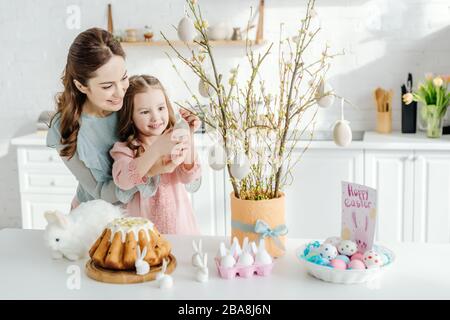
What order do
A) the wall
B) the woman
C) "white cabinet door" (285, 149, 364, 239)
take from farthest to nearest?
the wall < "white cabinet door" (285, 149, 364, 239) < the woman

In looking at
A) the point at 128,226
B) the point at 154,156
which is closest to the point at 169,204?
the point at 154,156

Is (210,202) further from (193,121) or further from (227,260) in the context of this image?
(227,260)

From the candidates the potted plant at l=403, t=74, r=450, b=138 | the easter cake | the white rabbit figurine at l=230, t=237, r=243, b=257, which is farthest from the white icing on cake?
the potted plant at l=403, t=74, r=450, b=138

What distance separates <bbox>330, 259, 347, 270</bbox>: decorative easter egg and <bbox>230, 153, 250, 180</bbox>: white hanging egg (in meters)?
0.34

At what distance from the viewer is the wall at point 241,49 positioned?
453 centimetres

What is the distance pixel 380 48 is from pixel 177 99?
55.0 inches

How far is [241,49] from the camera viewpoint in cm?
473

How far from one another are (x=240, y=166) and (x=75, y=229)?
53cm

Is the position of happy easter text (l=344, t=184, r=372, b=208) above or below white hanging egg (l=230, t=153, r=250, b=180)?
below

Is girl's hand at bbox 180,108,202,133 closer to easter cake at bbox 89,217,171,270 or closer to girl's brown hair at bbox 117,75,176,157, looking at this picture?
girl's brown hair at bbox 117,75,176,157

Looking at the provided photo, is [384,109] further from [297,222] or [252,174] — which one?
[252,174]

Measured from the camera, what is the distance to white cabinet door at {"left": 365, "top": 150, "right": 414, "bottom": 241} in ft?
13.5

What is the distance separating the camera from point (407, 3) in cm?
450

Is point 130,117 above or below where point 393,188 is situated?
above
